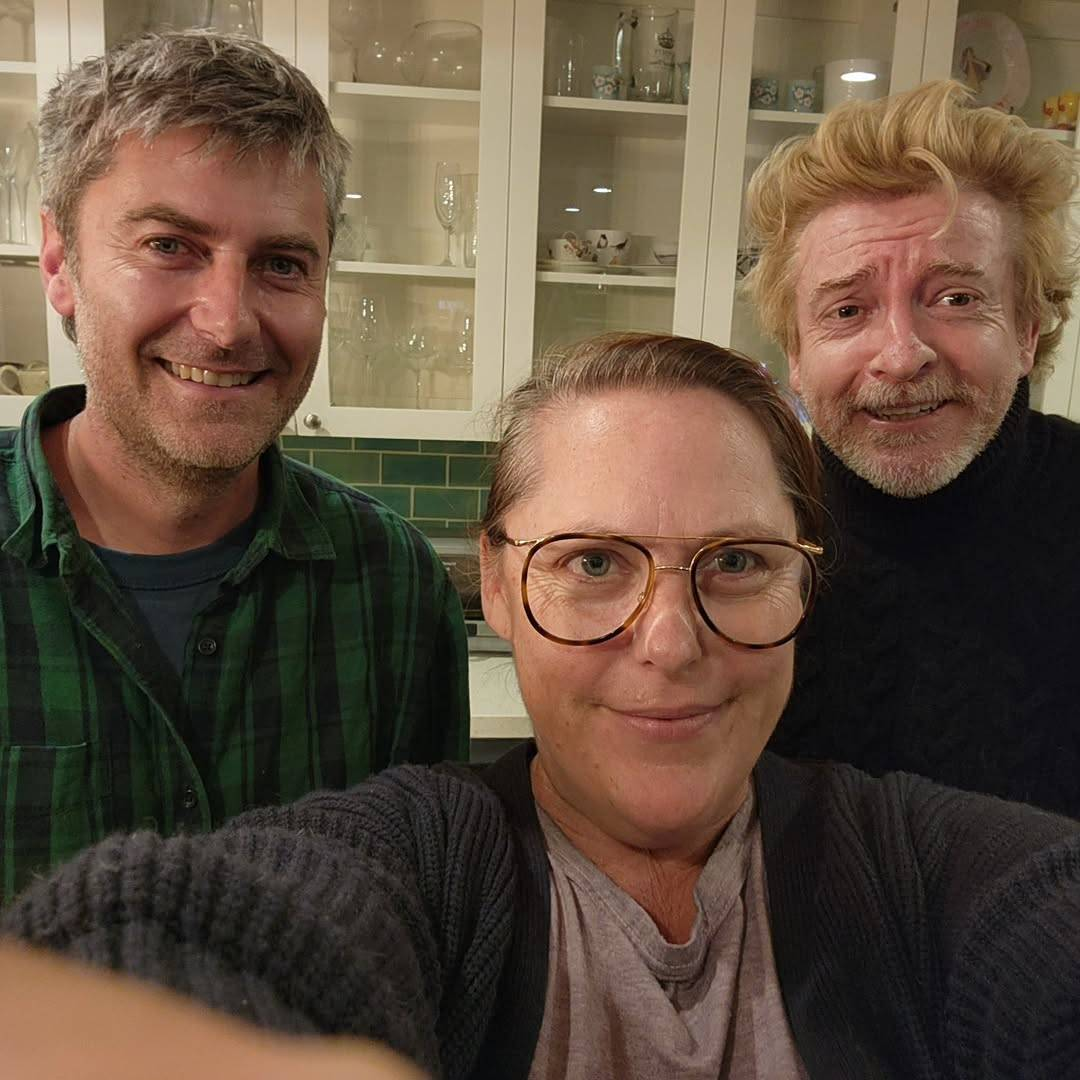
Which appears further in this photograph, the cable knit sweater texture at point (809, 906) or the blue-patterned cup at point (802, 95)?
the blue-patterned cup at point (802, 95)

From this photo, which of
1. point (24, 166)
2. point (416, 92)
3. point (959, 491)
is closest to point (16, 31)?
point (24, 166)

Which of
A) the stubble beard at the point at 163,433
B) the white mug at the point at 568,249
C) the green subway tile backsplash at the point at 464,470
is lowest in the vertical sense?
the green subway tile backsplash at the point at 464,470

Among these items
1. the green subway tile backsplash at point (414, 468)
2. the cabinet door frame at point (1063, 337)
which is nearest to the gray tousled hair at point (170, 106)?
the green subway tile backsplash at point (414, 468)

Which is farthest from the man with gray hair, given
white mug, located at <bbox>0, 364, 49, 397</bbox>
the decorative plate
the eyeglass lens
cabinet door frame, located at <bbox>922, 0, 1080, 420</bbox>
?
the decorative plate

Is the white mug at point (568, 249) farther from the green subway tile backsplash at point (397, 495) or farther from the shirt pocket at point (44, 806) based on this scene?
the shirt pocket at point (44, 806)

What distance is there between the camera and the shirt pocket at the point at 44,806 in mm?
984

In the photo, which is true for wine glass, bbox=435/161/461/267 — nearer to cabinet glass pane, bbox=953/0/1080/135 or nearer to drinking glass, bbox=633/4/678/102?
drinking glass, bbox=633/4/678/102

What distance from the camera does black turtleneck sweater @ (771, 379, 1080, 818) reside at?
1.13 m

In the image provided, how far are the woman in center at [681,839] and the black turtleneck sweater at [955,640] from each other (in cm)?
32

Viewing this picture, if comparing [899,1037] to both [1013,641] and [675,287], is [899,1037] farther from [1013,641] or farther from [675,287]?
[675,287]

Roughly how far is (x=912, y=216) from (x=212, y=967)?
1118 millimetres

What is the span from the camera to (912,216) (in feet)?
3.65

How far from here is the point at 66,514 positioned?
3.30ft

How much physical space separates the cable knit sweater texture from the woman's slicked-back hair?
26cm
